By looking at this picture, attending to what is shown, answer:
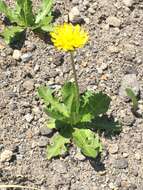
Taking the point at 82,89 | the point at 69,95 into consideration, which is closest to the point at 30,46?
the point at 82,89

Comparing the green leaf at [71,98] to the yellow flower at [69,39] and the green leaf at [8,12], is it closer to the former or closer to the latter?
the yellow flower at [69,39]

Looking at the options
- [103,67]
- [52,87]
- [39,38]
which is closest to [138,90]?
[103,67]

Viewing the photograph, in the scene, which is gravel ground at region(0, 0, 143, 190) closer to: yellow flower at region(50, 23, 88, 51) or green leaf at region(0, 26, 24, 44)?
green leaf at region(0, 26, 24, 44)

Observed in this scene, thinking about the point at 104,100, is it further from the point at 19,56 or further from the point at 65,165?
the point at 19,56

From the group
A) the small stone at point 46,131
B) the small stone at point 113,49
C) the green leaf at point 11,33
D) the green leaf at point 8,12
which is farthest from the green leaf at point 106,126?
the green leaf at point 8,12

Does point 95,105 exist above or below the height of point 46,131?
above

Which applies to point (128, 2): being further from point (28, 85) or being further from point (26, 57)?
point (28, 85)
